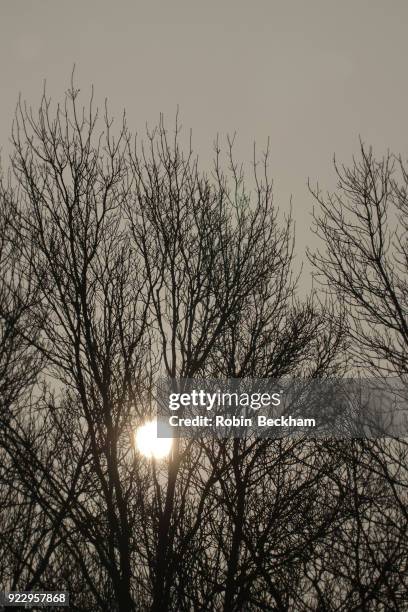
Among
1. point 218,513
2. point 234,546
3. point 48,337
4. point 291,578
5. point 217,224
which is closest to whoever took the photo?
point 48,337

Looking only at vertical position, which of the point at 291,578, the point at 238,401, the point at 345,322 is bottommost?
the point at 291,578

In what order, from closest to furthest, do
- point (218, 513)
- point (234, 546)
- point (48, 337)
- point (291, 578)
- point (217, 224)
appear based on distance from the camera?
1. point (48, 337)
2. point (217, 224)
3. point (234, 546)
4. point (218, 513)
5. point (291, 578)

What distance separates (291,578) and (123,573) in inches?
186

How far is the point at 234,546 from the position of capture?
7.55 metres

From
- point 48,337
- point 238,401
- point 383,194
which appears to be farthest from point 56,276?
point 383,194

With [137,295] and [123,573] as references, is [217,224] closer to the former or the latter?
[137,295]

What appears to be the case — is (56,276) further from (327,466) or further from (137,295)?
(327,466)

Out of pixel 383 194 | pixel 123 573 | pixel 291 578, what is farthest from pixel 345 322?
pixel 291 578

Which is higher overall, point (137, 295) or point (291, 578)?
point (137, 295)

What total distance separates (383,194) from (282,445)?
3.57 metres

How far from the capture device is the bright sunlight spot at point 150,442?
6.48m

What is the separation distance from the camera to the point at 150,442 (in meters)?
6.50

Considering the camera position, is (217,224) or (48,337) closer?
(48,337)

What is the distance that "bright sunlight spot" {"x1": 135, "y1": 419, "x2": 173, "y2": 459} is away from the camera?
6477 mm
